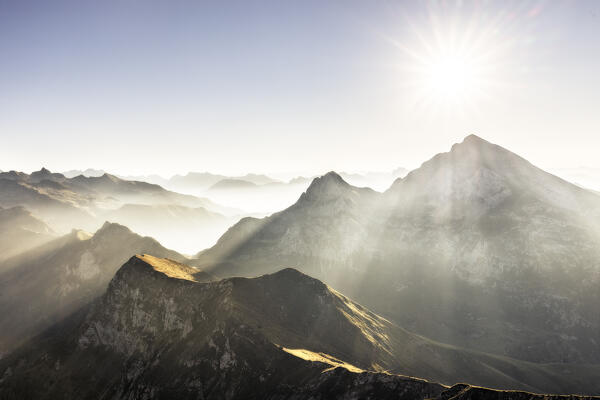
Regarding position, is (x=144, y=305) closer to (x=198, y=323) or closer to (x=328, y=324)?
(x=198, y=323)

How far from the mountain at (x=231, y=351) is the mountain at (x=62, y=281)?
2593cm

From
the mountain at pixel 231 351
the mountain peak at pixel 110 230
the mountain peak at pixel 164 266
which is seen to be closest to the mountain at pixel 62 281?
the mountain peak at pixel 110 230

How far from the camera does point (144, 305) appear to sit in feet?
362

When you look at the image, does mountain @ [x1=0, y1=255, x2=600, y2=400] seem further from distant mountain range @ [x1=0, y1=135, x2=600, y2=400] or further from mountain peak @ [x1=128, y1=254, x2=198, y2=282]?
mountain peak @ [x1=128, y1=254, x2=198, y2=282]

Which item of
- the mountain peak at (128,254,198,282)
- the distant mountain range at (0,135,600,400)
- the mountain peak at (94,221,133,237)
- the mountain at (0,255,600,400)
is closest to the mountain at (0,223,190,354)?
the mountain peak at (94,221,133,237)

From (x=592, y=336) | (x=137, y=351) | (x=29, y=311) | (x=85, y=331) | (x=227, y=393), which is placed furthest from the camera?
(x=29, y=311)

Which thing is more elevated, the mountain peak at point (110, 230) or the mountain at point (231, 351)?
the mountain peak at point (110, 230)

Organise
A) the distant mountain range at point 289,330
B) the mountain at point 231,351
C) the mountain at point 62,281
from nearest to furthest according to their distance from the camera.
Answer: the mountain at point 231,351 → the distant mountain range at point 289,330 → the mountain at point 62,281

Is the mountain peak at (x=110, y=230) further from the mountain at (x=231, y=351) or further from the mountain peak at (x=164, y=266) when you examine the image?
the mountain peak at (x=164, y=266)

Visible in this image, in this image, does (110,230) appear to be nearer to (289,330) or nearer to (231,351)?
(289,330)

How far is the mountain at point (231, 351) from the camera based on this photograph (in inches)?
3066

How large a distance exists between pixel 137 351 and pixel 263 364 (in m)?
49.1

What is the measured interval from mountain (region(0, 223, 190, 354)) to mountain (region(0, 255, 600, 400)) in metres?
25.9

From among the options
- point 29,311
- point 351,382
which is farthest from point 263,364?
point 29,311
